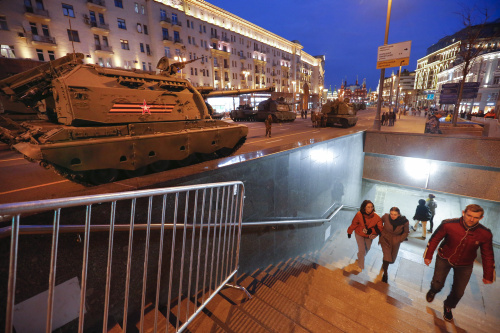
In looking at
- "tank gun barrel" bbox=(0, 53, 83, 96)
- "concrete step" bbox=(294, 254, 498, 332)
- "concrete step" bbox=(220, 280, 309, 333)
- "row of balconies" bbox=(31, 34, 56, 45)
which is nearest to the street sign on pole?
"concrete step" bbox=(294, 254, 498, 332)

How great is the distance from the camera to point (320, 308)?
3643 mm

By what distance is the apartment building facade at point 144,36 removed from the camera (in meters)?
21.4

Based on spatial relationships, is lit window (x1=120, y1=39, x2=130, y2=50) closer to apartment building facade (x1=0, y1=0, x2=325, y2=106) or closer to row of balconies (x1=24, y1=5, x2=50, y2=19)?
apartment building facade (x1=0, y1=0, x2=325, y2=106)

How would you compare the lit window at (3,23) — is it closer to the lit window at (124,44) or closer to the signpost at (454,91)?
the lit window at (124,44)

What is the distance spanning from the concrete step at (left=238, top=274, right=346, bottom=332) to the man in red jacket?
2292 mm

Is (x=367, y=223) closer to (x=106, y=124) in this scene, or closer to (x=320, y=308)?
(x=320, y=308)

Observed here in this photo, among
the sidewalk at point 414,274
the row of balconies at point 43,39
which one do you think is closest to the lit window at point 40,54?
the row of balconies at point 43,39

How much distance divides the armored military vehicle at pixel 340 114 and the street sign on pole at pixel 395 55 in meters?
7.95

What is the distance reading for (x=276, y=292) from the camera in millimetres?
3689

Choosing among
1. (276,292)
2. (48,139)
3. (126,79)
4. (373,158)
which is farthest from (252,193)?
(373,158)

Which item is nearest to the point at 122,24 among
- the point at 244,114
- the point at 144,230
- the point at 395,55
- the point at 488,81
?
the point at 244,114

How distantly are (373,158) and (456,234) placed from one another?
918 centimetres

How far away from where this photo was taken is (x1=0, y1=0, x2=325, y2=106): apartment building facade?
21391 mm

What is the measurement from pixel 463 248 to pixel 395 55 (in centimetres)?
1049
